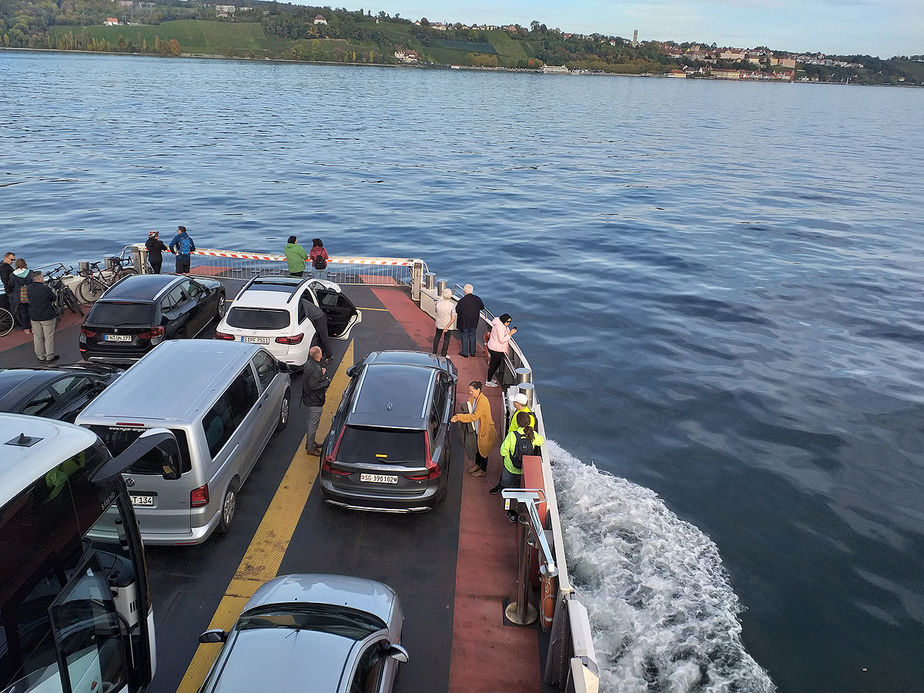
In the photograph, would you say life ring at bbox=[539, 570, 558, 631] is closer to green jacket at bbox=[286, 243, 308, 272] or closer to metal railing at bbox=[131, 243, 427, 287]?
metal railing at bbox=[131, 243, 427, 287]

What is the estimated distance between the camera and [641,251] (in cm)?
3803

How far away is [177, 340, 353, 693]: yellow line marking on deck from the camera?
717cm

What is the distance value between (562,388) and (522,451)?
10833 mm

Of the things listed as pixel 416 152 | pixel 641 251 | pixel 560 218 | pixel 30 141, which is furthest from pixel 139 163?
pixel 641 251

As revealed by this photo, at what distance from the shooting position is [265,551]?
28.9 feet

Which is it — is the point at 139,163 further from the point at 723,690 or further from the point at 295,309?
the point at 723,690

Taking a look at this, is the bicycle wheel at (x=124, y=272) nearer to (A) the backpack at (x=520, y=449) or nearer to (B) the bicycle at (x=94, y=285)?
(B) the bicycle at (x=94, y=285)

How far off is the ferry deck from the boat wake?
89.4 inches

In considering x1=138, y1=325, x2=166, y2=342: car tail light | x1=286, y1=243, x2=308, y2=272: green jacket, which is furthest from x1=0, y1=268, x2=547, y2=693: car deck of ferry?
x1=286, y1=243, x2=308, y2=272: green jacket

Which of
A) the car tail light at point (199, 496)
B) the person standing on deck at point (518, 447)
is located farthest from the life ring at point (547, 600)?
the car tail light at point (199, 496)

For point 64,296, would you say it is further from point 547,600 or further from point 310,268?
point 547,600

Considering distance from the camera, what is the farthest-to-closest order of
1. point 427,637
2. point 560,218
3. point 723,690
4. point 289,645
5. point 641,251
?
point 560,218 → point 641,251 → point 723,690 → point 427,637 → point 289,645

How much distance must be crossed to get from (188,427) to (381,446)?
92.2 inches

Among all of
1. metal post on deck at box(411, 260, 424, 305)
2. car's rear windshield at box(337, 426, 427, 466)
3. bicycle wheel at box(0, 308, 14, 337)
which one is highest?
car's rear windshield at box(337, 426, 427, 466)
